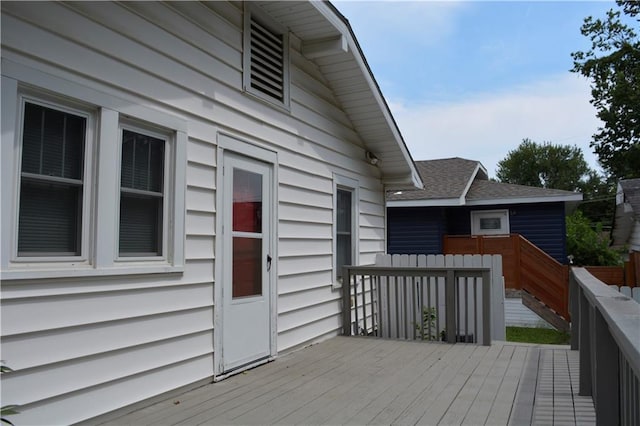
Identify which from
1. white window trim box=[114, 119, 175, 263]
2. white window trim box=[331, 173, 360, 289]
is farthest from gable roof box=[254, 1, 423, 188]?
white window trim box=[114, 119, 175, 263]

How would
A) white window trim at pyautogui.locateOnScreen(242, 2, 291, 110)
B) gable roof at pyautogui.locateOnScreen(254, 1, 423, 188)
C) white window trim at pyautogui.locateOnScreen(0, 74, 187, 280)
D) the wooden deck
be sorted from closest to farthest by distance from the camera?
white window trim at pyautogui.locateOnScreen(0, 74, 187, 280) < the wooden deck < white window trim at pyautogui.locateOnScreen(242, 2, 291, 110) < gable roof at pyautogui.locateOnScreen(254, 1, 423, 188)

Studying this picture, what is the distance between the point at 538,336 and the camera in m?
8.98

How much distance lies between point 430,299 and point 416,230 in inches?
293

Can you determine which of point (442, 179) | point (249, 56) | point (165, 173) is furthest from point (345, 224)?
point (442, 179)

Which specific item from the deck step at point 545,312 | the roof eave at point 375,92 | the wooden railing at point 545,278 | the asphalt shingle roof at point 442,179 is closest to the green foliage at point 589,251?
the asphalt shingle roof at point 442,179

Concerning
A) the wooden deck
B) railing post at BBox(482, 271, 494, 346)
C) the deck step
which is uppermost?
railing post at BBox(482, 271, 494, 346)

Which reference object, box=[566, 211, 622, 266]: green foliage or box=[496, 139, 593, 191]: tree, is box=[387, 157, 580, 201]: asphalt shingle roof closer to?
box=[566, 211, 622, 266]: green foliage

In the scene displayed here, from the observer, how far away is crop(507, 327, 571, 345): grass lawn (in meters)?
8.48

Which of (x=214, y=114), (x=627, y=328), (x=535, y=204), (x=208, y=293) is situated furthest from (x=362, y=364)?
(x=535, y=204)

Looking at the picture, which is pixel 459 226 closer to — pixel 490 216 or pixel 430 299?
pixel 490 216

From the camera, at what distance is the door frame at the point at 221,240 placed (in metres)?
4.04

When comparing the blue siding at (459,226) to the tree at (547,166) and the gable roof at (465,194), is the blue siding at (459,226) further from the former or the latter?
the tree at (547,166)

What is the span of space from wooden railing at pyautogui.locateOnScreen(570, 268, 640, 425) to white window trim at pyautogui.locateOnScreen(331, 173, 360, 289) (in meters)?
3.18

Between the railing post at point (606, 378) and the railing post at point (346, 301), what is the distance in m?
4.01
